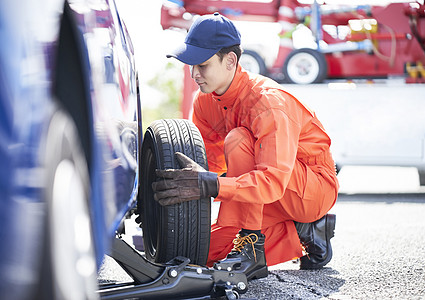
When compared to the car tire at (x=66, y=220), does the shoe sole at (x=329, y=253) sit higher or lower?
lower

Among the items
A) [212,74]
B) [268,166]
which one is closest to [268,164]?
[268,166]

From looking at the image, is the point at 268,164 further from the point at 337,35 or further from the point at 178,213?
the point at 337,35

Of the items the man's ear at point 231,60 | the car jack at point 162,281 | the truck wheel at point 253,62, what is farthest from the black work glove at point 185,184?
the truck wheel at point 253,62

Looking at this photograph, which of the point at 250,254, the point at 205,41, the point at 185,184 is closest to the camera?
the point at 185,184

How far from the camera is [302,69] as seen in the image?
7051mm

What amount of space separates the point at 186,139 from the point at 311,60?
5139 mm

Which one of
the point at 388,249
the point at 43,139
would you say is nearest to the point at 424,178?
the point at 388,249

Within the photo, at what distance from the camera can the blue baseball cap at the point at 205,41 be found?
241 centimetres

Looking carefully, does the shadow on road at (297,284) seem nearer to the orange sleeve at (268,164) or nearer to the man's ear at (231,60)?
the orange sleeve at (268,164)

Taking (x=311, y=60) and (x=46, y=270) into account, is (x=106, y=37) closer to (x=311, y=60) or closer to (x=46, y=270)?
(x=46, y=270)

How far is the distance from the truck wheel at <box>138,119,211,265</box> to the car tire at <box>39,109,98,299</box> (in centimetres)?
82

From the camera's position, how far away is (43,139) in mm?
993

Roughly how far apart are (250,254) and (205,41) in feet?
3.09

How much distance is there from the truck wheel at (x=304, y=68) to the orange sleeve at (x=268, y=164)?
4.70m
